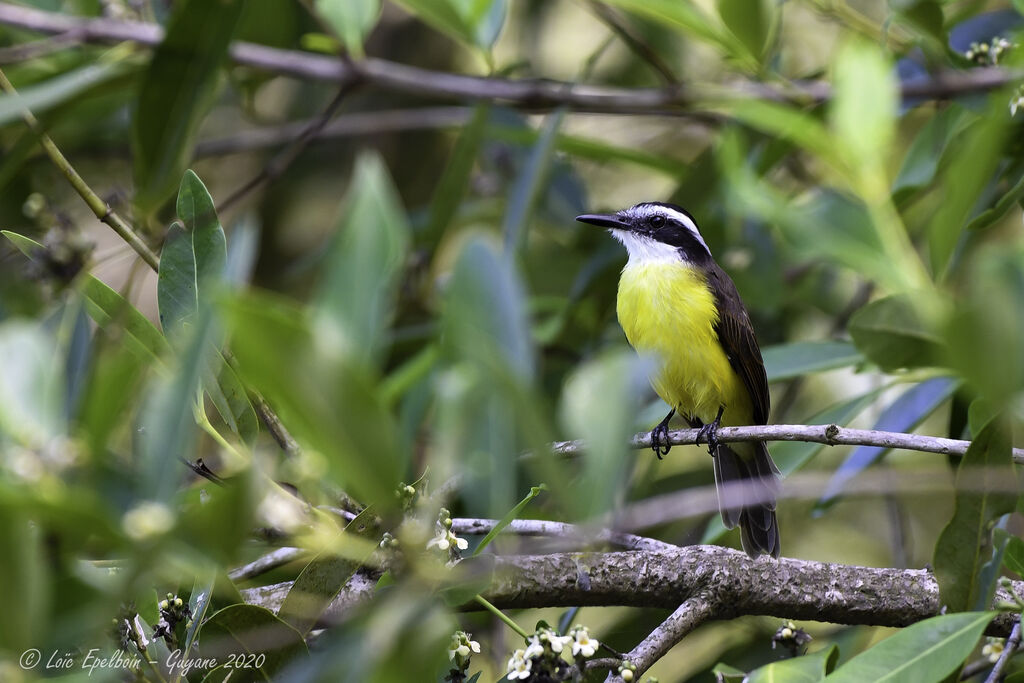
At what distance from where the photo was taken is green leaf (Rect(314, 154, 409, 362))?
42.1 inches

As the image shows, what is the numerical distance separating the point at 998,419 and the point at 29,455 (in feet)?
5.62

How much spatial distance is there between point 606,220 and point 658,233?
0.41 metres

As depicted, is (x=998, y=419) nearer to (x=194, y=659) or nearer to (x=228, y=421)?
(x=228, y=421)

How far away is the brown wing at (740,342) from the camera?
4078 mm

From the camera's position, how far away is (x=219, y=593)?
2.14 meters

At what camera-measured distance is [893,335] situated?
2555 mm

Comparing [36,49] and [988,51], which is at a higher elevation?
[988,51]

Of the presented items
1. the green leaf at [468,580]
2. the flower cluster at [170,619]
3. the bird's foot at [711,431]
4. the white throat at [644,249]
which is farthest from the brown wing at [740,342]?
the flower cluster at [170,619]

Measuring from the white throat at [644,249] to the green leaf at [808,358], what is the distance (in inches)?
39.1

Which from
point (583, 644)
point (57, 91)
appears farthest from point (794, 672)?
point (57, 91)

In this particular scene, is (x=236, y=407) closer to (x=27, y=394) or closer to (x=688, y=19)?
(x=27, y=394)

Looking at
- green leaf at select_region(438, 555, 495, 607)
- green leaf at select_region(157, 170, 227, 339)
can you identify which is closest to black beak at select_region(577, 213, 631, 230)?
green leaf at select_region(157, 170, 227, 339)

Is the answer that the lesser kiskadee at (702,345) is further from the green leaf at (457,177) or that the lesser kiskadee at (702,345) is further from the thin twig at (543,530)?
the thin twig at (543,530)

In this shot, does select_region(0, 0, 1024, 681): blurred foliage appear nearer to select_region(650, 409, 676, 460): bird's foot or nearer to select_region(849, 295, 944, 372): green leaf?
select_region(849, 295, 944, 372): green leaf
